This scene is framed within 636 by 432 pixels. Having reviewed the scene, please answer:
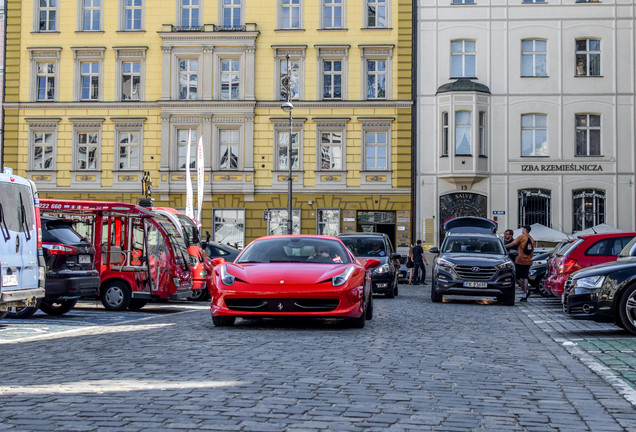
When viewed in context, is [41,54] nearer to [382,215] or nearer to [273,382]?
[382,215]

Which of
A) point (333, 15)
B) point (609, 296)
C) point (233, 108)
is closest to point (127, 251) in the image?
point (609, 296)

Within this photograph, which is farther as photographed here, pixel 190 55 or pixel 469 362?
pixel 190 55

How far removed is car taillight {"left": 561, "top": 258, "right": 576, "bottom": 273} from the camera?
64.6 ft

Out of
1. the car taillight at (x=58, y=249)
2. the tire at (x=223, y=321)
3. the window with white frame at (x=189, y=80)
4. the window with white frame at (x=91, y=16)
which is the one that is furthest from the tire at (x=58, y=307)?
the window with white frame at (x=91, y=16)

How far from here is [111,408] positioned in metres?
6.56

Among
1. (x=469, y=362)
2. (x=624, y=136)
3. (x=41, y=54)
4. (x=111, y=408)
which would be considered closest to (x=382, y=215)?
(x=624, y=136)

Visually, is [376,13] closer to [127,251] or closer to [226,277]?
[127,251]

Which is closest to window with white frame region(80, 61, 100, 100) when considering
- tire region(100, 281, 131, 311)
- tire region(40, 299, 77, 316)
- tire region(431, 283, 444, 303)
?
tire region(431, 283, 444, 303)

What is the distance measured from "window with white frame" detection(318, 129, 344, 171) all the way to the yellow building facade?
0.18ft

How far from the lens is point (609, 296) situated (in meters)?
13.0

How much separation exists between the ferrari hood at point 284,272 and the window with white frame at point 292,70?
31.7 m

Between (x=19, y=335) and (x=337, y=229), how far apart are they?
31.6 m

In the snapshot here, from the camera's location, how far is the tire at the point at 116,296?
19.6 metres

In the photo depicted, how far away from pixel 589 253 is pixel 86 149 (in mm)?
31185
